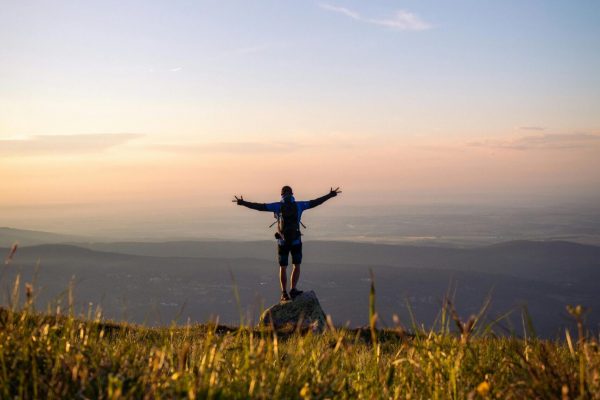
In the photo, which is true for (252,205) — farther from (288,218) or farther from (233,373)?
(233,373)

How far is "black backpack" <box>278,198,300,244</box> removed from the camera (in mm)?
16781

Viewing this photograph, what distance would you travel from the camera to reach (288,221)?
16.8m

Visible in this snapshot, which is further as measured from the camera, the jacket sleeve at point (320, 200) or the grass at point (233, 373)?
the jacket sleeve at point (320, 200)

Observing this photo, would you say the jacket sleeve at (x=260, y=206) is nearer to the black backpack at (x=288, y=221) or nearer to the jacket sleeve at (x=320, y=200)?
the black backpack at (x=288, y=221)

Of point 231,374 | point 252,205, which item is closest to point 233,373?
point 231,374

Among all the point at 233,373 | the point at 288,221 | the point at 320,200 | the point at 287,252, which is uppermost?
the point at 320,200

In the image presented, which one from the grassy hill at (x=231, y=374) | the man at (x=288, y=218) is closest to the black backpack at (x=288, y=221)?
the man at (x=288, y=218)

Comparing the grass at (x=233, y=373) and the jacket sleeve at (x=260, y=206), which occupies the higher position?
the jacket sleeve at (x=260, y=206)

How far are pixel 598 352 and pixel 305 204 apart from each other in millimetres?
13585

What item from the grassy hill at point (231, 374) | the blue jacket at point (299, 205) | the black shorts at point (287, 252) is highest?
the blue jacket at point (299, 205)

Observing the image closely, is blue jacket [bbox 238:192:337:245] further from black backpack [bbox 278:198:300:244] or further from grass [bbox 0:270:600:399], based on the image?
grass [bbox 0:270:600:399]

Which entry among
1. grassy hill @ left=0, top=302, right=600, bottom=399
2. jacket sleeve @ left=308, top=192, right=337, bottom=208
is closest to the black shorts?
jacket sleeve @ left=308, top=192, right=337, bottom=208

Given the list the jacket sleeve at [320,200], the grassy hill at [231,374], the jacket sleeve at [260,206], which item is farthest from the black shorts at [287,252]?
the grassy hill at [231,374]

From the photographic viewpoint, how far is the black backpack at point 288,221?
661 inches
